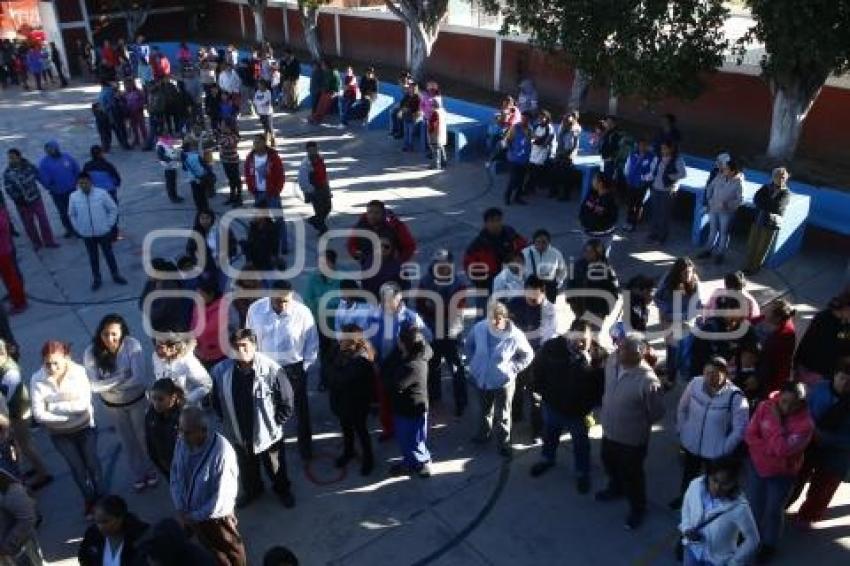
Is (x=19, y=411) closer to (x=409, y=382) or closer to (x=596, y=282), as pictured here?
(x=409, y=382)

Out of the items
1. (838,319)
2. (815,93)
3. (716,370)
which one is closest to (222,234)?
(716,370)

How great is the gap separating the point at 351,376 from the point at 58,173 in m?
6.92

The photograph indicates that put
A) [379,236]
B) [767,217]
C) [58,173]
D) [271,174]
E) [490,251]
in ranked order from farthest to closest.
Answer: [58,173] < [271,174] < [767,217] < [379,236] < [490,251]

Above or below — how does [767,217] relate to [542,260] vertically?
below

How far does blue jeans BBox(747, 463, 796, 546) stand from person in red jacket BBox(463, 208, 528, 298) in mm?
3120

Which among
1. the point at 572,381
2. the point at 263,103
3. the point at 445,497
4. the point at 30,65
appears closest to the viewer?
the point at 572,381

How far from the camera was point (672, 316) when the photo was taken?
6.58 m

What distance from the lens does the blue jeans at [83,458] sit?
5.37m

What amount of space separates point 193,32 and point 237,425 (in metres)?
26.9

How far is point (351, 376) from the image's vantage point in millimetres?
5492

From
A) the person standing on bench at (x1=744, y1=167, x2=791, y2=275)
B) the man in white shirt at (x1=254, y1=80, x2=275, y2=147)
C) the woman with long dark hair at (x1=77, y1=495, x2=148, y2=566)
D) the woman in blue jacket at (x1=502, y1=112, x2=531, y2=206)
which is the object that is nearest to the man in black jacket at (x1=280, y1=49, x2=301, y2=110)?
the man in white shirt at (x1=254, y1=80, x2=275, y2=147)

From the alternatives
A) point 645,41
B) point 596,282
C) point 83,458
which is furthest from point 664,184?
point 83,458

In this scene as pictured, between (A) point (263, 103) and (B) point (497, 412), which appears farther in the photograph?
(A) point (263, 103)

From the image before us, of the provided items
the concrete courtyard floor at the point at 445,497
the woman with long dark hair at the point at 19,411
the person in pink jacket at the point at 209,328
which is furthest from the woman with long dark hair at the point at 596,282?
the woman with long dark hair at the point at 19,411
